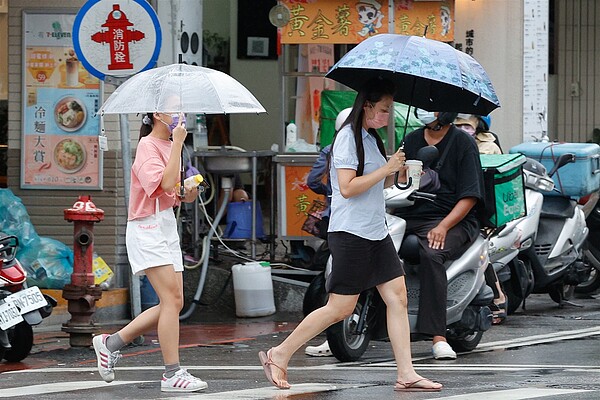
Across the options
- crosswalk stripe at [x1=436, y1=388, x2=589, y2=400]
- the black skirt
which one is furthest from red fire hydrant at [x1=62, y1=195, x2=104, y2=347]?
crosswalk stripe at [x1=436, y1=388, x2=589, y2=400]

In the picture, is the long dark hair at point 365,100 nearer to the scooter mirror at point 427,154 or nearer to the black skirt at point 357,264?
the black skirt at point 357,264

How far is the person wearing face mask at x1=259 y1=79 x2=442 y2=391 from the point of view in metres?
8.10

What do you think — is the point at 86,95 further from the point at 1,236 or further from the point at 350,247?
the point at 350,247

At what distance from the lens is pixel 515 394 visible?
7.73 metres

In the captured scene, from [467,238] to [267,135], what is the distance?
7.63 m

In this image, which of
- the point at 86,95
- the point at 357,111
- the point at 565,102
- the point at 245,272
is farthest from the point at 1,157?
the point at 565,102

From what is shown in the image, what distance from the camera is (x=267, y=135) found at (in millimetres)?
17297

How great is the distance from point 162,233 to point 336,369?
1.71 metres

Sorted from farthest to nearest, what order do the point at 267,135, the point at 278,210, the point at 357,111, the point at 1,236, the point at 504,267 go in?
the point at 267,135 → the point at 278,210 → the point at 504,267 → the point at 1,236 → the point at 357,111

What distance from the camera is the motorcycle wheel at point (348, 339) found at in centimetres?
950

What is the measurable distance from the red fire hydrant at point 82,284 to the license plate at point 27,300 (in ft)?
2.11

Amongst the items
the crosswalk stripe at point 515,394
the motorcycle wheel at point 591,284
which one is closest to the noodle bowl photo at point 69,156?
the motorcycle wheel at point 591,284

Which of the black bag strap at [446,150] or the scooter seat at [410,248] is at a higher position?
the black bag strap at [446,150]

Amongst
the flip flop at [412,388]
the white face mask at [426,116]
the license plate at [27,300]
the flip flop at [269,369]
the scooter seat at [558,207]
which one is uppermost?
the white face mask at [426,116]
